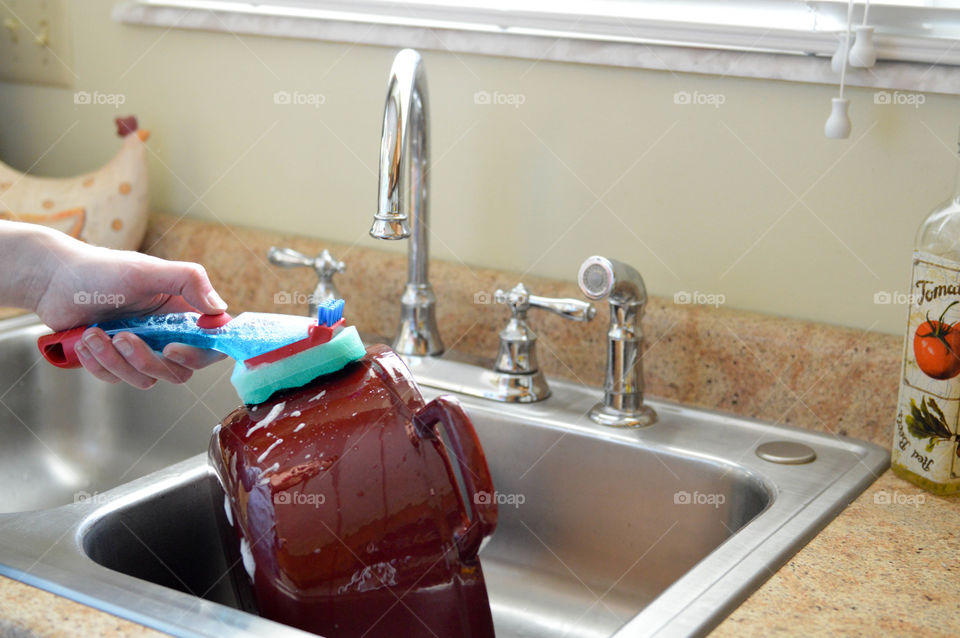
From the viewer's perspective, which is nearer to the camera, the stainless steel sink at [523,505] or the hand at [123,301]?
the stainless steel sink at [523,505]

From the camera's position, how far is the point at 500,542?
0.97 meters

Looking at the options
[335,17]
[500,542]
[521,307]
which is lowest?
[500,542]

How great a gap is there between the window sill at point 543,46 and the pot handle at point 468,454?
459mm

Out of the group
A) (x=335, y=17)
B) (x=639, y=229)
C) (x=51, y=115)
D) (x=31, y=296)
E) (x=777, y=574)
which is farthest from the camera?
(x=51, y=115)

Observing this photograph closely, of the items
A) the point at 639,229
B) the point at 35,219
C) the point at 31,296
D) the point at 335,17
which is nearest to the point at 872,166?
the point at 639,229

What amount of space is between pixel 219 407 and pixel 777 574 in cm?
63

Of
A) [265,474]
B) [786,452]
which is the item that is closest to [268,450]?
[265,474]

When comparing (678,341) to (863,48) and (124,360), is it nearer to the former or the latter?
(863,48)

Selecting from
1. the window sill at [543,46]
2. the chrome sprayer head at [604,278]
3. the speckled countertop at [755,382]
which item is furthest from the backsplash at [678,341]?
the window sill at [543,46]

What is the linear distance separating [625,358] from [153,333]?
0.41 metres

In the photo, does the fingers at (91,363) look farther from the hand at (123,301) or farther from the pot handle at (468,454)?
the pot handle at (468,454)

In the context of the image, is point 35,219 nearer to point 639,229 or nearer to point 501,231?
point 501,231

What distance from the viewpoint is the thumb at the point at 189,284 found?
0.81m

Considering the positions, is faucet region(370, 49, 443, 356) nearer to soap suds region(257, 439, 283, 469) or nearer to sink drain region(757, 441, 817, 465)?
soap suds region(257, 439, 283, 469)
